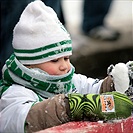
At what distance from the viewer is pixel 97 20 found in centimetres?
637

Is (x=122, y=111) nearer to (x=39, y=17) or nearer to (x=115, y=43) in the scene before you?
(x=39, y=17)

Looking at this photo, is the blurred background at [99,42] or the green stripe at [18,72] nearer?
the green stripe at [18,72]

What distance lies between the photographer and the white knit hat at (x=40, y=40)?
267 centimetres

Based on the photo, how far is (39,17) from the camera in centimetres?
271

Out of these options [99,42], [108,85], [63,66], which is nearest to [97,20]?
[99,42]

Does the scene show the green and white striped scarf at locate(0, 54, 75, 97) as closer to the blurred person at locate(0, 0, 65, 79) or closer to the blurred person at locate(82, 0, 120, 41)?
the blurred person at locate(0, 0, 65, 79)

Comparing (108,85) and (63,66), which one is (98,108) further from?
(108,85)

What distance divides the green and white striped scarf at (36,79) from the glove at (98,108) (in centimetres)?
26

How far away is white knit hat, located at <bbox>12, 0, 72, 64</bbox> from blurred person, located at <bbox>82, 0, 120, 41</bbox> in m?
3.45

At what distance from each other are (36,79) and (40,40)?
0.15 meters

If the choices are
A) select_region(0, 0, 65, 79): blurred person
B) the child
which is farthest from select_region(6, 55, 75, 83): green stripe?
select_region(0, 0, 65, 79): blurred person

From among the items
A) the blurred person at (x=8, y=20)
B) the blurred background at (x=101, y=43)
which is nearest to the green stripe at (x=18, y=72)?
the blurred person at (x=8, y=20)

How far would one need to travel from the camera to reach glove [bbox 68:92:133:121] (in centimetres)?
238

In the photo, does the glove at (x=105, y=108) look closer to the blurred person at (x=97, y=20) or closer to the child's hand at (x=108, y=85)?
the child's hand at (x=108, y=85)
